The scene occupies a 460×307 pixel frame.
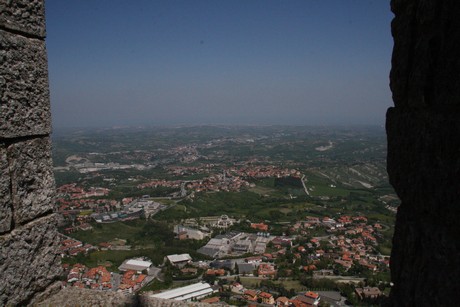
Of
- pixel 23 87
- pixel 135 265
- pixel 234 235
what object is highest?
pixel 23 87

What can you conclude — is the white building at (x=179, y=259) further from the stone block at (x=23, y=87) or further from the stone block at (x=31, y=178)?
the stone block at (x=23, y=87)

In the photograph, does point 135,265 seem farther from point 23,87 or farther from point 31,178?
point 23,87

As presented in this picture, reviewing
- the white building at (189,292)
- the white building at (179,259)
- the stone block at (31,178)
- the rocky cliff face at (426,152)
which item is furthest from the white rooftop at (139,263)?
the rocky cliff face at (426,152)

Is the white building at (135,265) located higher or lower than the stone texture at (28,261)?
lower

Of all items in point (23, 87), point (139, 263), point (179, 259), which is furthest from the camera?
point (179, 259)

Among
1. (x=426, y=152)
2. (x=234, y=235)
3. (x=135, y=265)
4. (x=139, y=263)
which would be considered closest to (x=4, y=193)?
(x=426, y=152)

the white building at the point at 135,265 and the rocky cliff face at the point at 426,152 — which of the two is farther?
the white building at the point at 135,265
